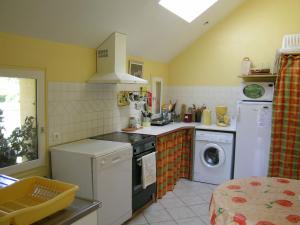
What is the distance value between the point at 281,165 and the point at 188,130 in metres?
1.33

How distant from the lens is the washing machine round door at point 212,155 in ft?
11.8

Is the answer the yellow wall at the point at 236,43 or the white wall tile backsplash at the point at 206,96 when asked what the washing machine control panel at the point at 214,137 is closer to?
the white wall tile backsplash at the point at 206,96

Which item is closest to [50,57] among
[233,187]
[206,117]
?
[233,187]

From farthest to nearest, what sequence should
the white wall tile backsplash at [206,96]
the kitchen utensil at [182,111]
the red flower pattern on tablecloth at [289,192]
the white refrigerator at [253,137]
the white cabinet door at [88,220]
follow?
the kitchen utensil at [182,111] → the white wall tile backsplash at [206,96] → the white refrigerator at [253,137] → the red flower pattern on tablecloth at [289,192] → the white cabinet door at [88,220]

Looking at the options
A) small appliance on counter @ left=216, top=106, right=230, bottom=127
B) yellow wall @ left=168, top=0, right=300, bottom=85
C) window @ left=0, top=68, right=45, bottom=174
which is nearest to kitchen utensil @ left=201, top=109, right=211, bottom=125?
small appliance on counter @ left=216, top=106, right=230, bottom=127

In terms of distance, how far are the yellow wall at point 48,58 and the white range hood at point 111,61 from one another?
0.29ft

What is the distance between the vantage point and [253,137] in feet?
11.1

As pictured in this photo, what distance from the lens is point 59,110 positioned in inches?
98.7

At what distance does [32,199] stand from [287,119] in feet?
9.78

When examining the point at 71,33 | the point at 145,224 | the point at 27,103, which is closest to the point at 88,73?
the point at 71,33

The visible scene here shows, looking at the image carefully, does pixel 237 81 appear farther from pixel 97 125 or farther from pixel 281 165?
pixel 97 125

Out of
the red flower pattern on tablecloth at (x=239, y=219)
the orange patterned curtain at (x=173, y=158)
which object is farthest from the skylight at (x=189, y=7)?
the red flower pattern on tablecloth at (x=239, y=219)

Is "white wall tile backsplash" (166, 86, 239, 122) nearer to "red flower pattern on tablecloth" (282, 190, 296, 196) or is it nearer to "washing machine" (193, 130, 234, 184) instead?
"washing machine" (193, 130, 234, 184)

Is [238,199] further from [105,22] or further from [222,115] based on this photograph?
[222,115]
